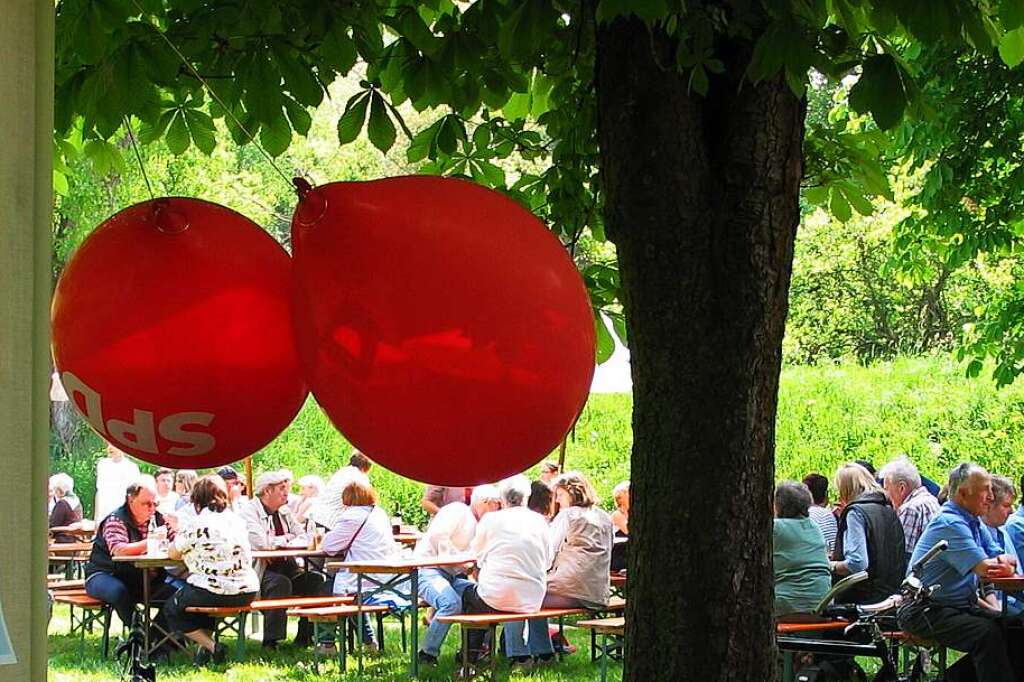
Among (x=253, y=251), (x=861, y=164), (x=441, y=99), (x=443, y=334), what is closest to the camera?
(x=443, y=334)

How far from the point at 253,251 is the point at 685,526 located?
128cm

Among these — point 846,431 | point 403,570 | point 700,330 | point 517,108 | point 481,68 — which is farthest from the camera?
point 846,431

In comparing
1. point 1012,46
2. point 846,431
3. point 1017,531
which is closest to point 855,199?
point 1012,46

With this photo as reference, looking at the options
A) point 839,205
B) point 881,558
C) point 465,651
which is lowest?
point 465,651

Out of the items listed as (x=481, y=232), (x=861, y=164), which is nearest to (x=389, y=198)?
(x=481, y=232)

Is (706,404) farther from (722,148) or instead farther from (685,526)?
(722,148)

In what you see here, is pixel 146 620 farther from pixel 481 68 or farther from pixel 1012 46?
pixel 1012 46

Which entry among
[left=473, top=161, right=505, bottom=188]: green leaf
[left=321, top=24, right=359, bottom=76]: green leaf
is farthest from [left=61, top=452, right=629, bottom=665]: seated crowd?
[left=321, top=24, right=359, bottom=76]: green leaf

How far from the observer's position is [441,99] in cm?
391

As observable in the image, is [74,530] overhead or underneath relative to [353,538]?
underneath

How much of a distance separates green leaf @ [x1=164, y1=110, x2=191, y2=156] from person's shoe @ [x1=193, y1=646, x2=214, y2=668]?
6.74 meters

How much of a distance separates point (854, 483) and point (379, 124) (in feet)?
22.5

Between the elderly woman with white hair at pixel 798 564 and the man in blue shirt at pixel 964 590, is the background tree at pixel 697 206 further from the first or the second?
the elderly woman with white hair at pixel 798 564

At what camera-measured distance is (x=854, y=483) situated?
9656 millimetres
